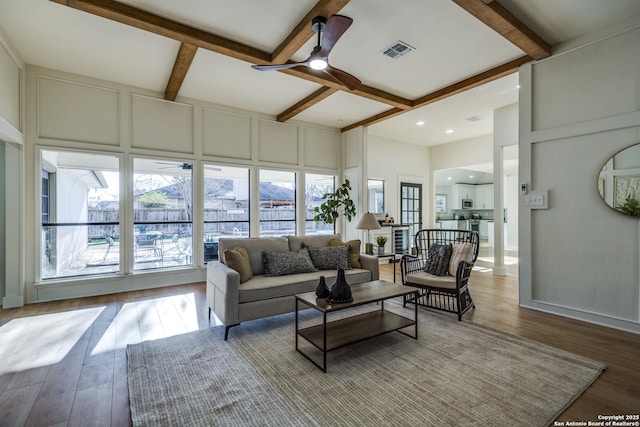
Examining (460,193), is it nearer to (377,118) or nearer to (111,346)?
(377,118)

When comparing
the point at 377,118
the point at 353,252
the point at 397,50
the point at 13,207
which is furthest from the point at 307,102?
the point at 13,207

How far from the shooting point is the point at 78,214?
15.0ft

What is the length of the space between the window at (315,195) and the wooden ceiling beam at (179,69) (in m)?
3.03

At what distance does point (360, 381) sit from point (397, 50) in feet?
11.9

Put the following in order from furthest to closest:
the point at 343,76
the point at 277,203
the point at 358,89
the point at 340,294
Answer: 1. the point at 277,203
2. the point at 358,89
3. the point at 343,76
4. the point at 340,294

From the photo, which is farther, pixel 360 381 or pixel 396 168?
pixel 396 168

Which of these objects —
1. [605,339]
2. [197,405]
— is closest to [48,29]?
[197,405]

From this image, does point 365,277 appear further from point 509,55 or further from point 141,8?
point 141,8

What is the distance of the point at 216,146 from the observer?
5676 millimetres

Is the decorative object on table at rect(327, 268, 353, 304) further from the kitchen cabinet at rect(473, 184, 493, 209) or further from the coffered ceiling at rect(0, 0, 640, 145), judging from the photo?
the kitchen cabinet at rect(473, 184, 493, 209)

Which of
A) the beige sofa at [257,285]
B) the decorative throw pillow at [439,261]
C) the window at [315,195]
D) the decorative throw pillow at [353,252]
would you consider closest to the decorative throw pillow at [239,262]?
the beige sofa at [257,285]

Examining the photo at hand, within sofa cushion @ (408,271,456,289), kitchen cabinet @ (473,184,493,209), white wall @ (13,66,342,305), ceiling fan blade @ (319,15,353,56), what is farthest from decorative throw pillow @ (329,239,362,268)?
kitchen cabinet @ (473,184,493,209)

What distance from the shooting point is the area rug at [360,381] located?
1.84 m

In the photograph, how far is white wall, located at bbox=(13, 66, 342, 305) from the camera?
4223mm
